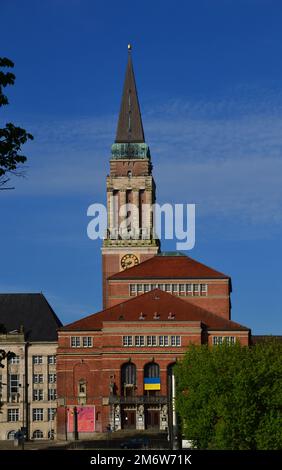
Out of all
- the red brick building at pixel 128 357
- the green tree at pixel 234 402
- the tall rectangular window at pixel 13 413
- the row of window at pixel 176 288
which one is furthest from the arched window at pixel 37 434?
the green tree at pixel 234 402

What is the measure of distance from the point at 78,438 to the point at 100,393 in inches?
336

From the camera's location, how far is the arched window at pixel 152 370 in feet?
526

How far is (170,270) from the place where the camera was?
180000 millimetres

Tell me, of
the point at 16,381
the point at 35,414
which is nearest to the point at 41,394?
the point at 35,414

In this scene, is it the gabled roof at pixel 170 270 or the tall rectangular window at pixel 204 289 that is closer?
the tall rectangular window at pixel 204 289

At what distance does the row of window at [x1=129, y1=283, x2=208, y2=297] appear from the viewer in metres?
177

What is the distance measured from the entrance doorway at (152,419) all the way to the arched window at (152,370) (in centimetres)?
470

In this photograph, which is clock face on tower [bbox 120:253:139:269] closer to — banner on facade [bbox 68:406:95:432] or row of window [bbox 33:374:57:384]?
row of window [bbox 33:374:57:384]

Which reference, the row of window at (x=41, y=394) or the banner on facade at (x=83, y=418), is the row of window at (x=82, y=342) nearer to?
the banner on facade at (x=83, y=418)

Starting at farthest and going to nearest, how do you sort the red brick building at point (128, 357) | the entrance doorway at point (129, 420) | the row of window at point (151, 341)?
the row of window at point (151, 341)
the entrance doorway at point (129, 420)
the red brick building at point (128, 357)

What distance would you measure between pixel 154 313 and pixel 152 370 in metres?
7.54

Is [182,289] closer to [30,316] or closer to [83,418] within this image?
[30,316]

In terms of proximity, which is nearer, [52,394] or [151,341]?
[151,341]

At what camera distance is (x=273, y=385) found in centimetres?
11469
